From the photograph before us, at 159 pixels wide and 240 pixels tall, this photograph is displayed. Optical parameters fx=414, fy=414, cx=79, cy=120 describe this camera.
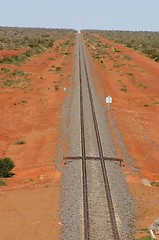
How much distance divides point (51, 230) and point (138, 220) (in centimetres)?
350

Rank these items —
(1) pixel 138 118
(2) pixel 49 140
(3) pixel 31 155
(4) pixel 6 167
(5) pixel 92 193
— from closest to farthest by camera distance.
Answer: (5) pixel 92 193
(4) pixel 6 167
(3) pixel 31 155
(2) pixel 49 140
(1) pixel 138 118

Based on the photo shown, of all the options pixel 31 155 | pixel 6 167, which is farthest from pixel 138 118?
pixel 6 167

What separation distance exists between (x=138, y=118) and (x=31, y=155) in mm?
13466

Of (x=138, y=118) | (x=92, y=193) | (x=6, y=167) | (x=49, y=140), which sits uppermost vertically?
(x=92, y=193)

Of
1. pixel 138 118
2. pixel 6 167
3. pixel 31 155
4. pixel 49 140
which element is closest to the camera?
pixel 6 167

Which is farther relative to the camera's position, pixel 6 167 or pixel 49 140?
pixel 49 140

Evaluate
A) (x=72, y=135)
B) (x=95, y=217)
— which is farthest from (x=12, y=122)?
(x=95, y=217)

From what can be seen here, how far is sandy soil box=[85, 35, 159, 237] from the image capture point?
18.9 meters

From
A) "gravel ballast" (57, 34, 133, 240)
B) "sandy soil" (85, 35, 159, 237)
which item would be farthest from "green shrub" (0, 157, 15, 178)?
"sandy soil" (85, 35, 159, 237)

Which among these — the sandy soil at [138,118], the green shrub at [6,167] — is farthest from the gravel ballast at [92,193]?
the green shrub at [6,167]

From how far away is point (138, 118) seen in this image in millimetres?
35969

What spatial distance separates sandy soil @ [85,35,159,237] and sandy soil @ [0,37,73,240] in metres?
3.78

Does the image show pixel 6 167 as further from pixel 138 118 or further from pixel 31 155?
pixel 138 118

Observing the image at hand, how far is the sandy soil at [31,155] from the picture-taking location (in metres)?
16.3
